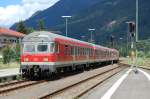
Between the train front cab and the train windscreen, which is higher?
the train windscreen

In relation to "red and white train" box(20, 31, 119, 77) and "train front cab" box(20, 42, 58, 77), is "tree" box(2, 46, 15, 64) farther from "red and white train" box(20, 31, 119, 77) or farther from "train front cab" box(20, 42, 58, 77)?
"train front cab" box(20, 42, 58, 77)

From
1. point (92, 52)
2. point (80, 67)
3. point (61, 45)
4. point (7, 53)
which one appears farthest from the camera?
point (7, 53)

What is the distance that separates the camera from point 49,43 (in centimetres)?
3200

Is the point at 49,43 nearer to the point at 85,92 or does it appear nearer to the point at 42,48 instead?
the point at 42,48

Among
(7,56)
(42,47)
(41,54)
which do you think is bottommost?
(41,54)

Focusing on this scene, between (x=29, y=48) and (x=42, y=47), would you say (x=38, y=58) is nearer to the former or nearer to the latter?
(x=42, y=47)

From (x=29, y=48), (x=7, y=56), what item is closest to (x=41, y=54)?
(x=29, y=48)

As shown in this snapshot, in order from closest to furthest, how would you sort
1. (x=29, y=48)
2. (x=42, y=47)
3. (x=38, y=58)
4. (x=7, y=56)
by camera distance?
(x=38, y=58), (x=42, y=47), (x=29, y=48), (x=7, y=56)

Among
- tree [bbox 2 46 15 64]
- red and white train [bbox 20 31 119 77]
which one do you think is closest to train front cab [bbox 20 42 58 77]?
red and white train [bbox 20 31 119 77]

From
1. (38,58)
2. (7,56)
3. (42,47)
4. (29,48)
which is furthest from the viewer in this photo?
(7,56)

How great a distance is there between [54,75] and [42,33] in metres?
4.14

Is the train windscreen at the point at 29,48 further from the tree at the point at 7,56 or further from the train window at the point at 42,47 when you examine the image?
the tree at the point at 7,56

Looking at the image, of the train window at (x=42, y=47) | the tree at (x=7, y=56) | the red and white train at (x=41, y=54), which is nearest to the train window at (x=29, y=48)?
the red and white train at (x=41, y=54)

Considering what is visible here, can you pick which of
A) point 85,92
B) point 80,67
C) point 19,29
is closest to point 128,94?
point 85,92
